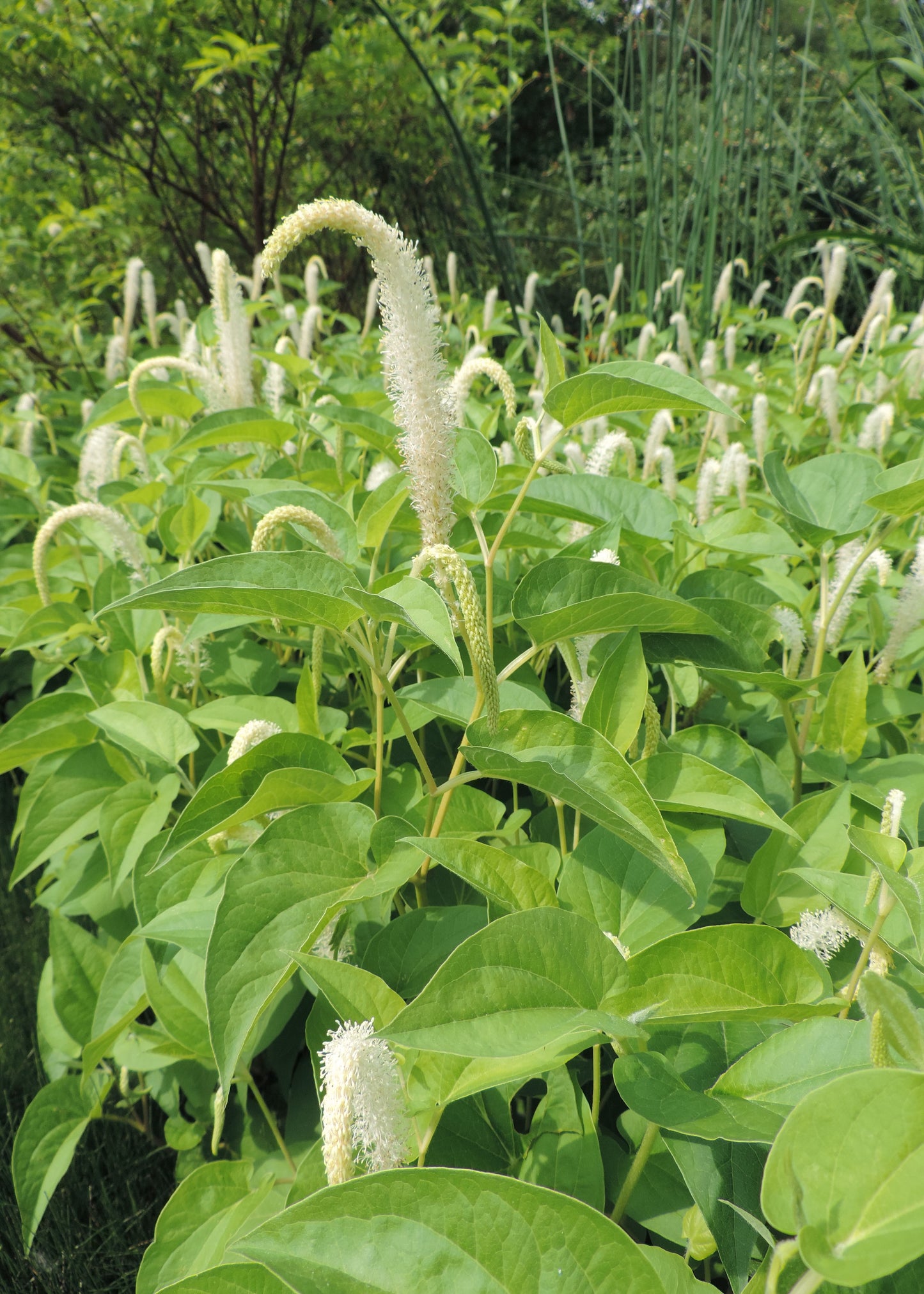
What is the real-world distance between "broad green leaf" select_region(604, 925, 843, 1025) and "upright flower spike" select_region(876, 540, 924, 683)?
64cm

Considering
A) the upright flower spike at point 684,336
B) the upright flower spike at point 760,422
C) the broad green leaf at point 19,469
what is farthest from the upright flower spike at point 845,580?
the broad green leaf at point 19,469

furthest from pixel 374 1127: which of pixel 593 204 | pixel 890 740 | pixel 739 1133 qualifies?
pixel 593 204

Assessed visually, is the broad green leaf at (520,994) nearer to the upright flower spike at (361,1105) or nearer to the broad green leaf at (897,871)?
the upright flower spike at (361,1105)

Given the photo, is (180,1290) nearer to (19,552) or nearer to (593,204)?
(19,552)

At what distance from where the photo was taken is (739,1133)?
0.59 metres

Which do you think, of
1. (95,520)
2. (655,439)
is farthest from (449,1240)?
(655,439)

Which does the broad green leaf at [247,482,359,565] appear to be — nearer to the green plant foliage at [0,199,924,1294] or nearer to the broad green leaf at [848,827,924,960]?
the green plant foliage at [0,199,924,1294]

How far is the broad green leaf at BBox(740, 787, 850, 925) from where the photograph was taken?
0.91m

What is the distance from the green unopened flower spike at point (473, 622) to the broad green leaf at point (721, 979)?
0.25m

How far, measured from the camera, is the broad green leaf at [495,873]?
29.8 inches

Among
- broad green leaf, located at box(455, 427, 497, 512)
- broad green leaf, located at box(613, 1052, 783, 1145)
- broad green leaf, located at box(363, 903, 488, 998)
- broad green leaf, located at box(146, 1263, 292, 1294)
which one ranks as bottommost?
broad green leaf, located at box(363, 903, 488, 998)

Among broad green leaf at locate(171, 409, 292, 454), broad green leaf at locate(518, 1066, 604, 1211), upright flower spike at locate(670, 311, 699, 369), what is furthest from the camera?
upright flower spike at locate(670, 311, 699, 369)

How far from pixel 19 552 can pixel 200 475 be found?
2.66 ft

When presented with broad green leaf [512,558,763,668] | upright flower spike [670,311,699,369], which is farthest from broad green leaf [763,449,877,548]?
upright flower spike [670,311,699,369]
